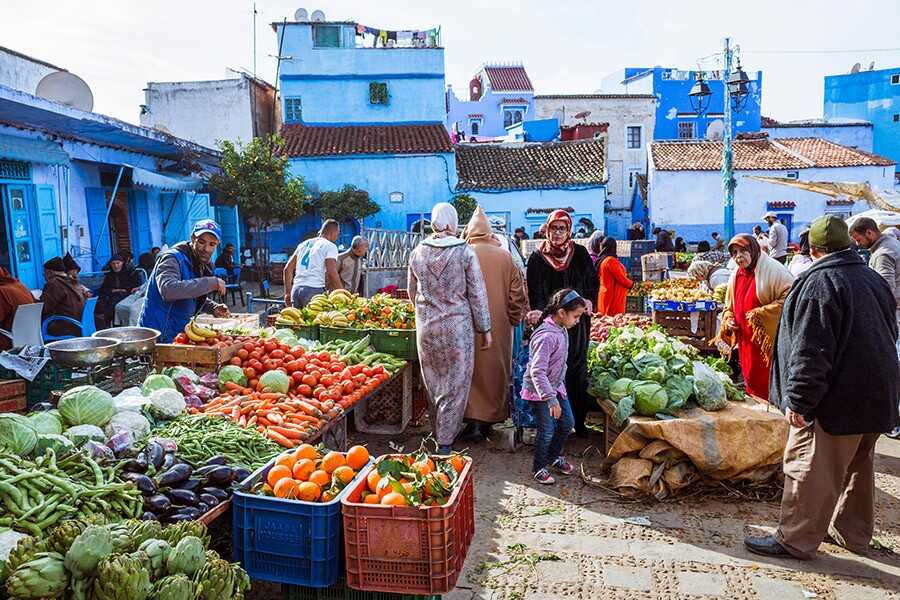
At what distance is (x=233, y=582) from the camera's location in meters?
2.38

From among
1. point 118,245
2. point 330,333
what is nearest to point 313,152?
point 118,245

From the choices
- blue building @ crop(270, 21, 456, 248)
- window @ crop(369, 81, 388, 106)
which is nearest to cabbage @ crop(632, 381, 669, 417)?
blue building @ crop(270, 21, 456, 248)

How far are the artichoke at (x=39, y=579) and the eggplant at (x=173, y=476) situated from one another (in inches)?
34.5

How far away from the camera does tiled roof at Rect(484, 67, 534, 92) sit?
38.3 metres

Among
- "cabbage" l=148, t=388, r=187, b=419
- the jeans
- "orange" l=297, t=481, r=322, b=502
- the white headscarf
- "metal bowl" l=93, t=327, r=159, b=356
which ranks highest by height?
the white headscarf

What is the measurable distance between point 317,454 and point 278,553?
2.08ft

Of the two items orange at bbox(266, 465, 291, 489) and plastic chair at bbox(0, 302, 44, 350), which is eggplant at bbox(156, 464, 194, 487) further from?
plastic chair at bbox(0, 302, 44, 350)

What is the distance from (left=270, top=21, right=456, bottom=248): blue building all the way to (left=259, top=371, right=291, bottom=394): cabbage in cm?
1927

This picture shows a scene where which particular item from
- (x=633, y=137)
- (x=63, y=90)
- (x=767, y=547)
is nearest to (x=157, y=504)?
(x=767, y=547)

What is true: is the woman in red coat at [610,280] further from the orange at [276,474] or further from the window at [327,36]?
the window at [327,36]

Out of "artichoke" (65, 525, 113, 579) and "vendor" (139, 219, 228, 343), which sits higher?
"vendor" (139, 219, 228, 343)

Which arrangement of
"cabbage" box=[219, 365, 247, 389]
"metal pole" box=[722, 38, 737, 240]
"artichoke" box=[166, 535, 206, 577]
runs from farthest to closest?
1. "metal pole" box=[722, 38, 737, 240]
2. "cabbage" box=[219, 365, 247, 389]
3. "artichoke" box=[166, 535, 206, 577]

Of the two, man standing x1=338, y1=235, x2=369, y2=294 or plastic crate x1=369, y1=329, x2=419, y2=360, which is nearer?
plastic crate x1=369, y1=329, x2=419, y2=360

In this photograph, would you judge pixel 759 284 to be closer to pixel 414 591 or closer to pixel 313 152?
pixel 414 591
